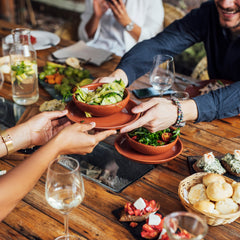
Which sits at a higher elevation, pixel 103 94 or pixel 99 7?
pixel 103 94

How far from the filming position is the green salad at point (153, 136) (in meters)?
1.39

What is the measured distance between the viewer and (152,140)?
1.41 meters

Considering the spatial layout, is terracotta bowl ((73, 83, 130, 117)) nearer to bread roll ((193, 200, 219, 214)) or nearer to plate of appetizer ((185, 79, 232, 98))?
bread roll ((193, 200, 219, 214))

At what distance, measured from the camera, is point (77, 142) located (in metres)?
1.13

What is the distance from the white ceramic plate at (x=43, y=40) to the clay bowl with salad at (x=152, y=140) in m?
1.42

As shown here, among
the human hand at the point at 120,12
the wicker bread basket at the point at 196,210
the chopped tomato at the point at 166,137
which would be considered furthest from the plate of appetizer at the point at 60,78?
the wicker bread basket at the point at 196,210

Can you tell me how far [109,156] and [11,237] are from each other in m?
0.68

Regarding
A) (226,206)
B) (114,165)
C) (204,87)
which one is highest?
(226,206)

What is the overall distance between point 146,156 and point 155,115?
0.58 feet

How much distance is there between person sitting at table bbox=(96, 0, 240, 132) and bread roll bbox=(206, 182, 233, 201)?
1.31 ft

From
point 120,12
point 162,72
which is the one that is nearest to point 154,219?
point 162,72

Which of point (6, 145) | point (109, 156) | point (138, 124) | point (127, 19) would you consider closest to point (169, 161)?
point (138, 124)

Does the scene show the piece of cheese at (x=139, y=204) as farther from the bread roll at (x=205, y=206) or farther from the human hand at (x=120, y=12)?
the human hand at (x=120, y=12)

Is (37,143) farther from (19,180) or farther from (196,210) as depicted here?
(196,210)
